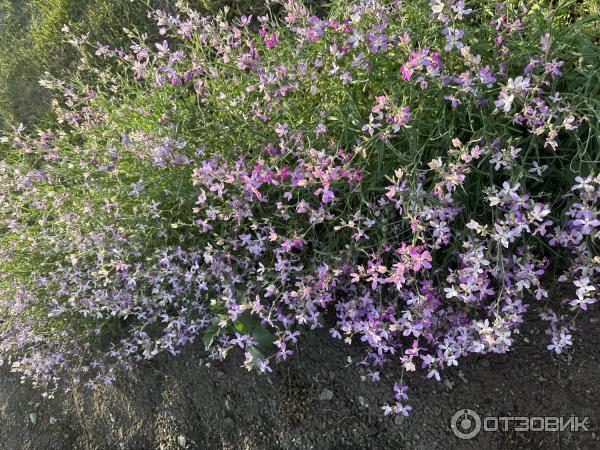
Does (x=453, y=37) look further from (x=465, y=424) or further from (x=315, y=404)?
(x=315, y=404)

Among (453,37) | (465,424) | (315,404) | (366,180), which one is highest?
(453,37)

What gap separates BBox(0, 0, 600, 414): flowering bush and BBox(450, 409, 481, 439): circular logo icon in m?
0.27

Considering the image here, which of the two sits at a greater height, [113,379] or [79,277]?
[79,277]

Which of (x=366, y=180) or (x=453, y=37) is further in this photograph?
(x=366, y=180)

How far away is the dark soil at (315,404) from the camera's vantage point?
2.07 m

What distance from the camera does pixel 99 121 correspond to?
258 centimetres

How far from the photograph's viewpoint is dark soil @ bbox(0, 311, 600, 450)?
2.07 meters

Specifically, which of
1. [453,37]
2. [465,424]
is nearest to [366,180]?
[453,37]

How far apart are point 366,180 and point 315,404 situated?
127cm

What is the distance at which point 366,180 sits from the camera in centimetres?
200

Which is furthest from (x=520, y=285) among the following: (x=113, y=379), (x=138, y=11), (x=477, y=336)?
(x=138, y=11)

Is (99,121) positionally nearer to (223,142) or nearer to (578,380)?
(223,142)

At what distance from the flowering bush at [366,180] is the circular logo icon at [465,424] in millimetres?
268

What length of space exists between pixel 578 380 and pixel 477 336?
56cm
